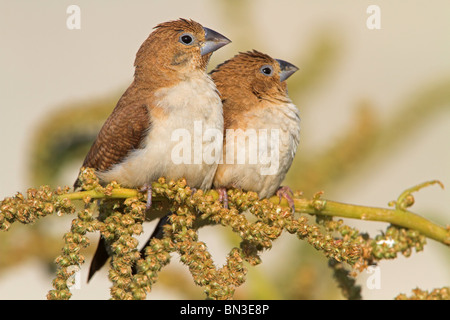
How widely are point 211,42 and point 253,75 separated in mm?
395

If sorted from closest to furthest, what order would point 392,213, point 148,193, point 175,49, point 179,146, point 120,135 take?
1. point 392,213
2. point 148,193
3. point 179,146
4. point 120,135
5. point 175,49

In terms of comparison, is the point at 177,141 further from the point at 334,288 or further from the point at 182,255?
the point at 334,288

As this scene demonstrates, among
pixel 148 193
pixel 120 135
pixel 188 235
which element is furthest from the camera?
pixel 120 135

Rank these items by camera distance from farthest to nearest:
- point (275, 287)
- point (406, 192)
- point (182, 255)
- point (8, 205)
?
point (275, 287)
point (406, 192)
point (182, 255)
point (8, 205)

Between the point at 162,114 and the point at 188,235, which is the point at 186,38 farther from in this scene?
the point at 188,235

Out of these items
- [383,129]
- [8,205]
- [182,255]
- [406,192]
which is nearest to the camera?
[8,205]

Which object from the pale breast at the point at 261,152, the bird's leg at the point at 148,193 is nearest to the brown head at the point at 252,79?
the pale breast at the point at 261,152

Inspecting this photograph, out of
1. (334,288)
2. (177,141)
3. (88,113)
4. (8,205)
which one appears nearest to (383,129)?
(334,288)

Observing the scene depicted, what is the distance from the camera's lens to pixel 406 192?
8.14 ft

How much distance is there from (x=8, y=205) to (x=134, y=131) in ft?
3.55

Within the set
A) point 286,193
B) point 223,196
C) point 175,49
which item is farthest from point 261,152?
point 175,49

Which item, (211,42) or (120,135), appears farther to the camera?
(211,42)

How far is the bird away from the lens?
3004 mm

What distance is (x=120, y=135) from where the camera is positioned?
313cm
